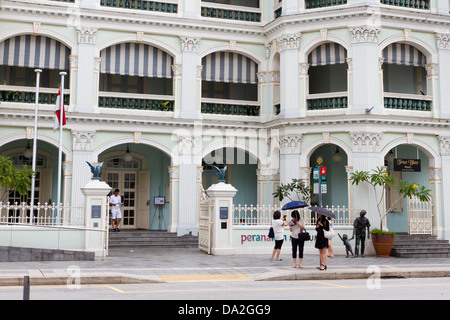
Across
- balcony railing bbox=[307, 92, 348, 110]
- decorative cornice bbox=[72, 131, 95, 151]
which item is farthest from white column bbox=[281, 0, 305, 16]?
decorative cornice bbox=[72, 131, 95, 151]

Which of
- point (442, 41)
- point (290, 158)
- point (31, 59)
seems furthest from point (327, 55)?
point (31, 59)

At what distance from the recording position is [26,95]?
72.3 feet

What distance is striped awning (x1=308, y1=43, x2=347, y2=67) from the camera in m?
22.5

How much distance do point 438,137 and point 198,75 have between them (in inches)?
391

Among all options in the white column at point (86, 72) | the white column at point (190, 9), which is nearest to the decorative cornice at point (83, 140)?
the white column at point (86, 72)

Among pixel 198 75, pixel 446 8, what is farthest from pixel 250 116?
pixel 446 8

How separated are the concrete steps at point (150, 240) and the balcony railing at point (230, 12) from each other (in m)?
9.31

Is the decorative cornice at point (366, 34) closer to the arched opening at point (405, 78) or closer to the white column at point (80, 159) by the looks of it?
the arched opening at point (405, 78)

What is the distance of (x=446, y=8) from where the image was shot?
904 inches

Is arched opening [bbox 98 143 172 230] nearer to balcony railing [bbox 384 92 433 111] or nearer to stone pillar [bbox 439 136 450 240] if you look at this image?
balcony railing [bbox 384 92 433 111]

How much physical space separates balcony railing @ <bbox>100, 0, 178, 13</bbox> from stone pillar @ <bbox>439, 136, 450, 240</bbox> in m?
12.1

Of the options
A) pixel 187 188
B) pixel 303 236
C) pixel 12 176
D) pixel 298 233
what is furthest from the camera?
pixel 187 188

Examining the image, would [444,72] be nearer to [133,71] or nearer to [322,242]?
[322,242]

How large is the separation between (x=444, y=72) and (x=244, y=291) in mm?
15641
